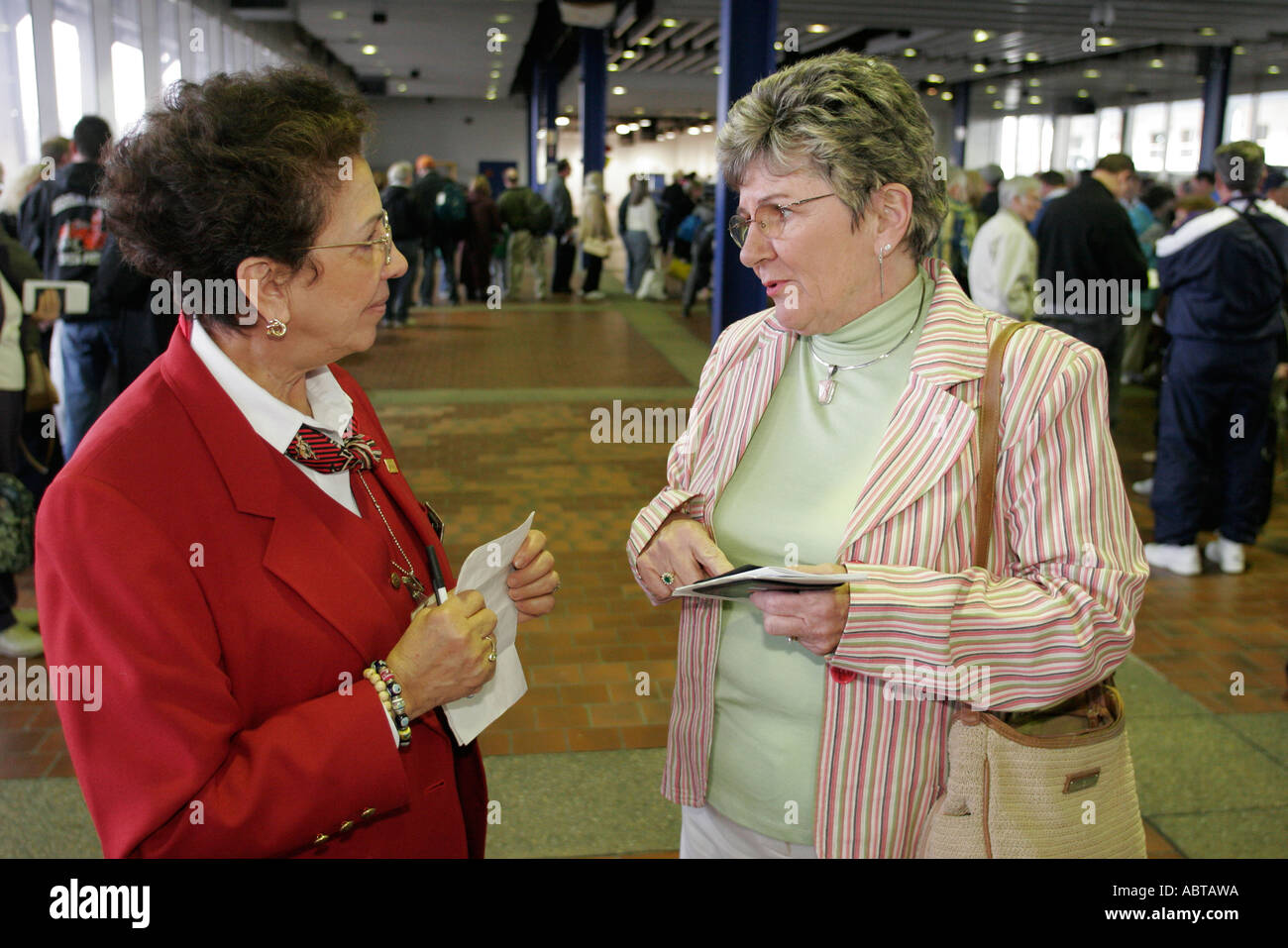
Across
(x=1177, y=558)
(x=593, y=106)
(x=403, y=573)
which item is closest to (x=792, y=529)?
(x=403, y=573)

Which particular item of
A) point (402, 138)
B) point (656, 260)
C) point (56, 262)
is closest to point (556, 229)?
point (656, 260)

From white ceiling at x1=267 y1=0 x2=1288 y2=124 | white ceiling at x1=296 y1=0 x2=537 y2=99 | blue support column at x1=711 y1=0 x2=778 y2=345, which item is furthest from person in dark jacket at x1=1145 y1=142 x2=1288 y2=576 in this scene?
white ceiling at x1=296 y1=0 x2=537 y2=99

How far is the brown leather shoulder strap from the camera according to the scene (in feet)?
5.68

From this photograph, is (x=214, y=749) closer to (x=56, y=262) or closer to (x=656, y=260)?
(x=56, y=262)

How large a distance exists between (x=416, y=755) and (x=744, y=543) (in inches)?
26.9

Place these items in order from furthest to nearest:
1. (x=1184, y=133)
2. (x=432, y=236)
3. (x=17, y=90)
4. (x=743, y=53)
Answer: (x=1184, y=133), (x=432, y=236), (x=17, y=90), (x=743, y=53)

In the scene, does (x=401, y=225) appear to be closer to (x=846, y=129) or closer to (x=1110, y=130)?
(x=846, y=129)

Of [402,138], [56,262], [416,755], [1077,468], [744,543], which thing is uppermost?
[402,138]

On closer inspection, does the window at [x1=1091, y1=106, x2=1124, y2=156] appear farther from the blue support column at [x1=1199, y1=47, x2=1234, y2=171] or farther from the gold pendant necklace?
the gold pendant necklace

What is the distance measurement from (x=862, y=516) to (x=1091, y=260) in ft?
20.5

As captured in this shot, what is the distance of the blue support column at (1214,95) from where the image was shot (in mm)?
19938

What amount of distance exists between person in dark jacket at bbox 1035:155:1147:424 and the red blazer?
657 centimetres

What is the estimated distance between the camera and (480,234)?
1658cm

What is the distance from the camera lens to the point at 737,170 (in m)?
1.92
